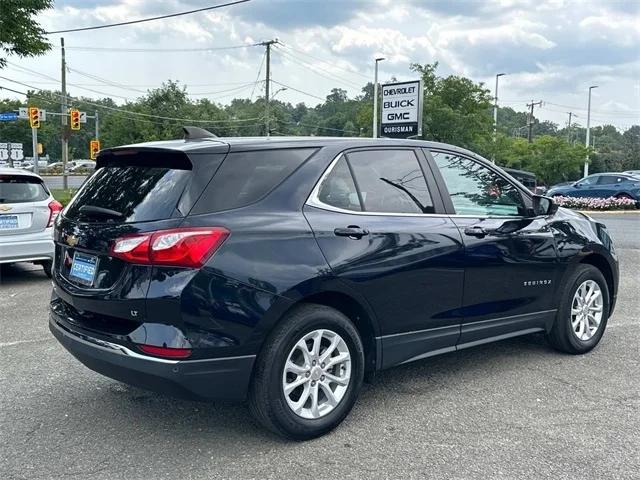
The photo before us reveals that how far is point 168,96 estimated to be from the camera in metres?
59.6

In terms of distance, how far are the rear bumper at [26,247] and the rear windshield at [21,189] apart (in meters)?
0.45

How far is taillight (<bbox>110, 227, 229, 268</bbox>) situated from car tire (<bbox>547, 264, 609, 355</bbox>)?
307 cm

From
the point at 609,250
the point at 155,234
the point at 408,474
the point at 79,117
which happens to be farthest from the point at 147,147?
the point at 79,117

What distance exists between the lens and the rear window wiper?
134 inches

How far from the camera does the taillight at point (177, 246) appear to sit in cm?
309

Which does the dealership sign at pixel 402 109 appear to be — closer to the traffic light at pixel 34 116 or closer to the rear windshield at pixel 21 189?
the rear windshield at pixel 21 189

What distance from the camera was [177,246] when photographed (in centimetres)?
310

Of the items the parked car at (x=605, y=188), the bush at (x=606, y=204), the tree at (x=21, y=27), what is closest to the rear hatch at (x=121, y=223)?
the tree at (x=21, y=27)

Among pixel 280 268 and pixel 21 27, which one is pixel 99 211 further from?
pixel 21 27

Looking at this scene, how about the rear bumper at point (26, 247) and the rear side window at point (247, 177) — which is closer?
the rear side window at point (247, 177)

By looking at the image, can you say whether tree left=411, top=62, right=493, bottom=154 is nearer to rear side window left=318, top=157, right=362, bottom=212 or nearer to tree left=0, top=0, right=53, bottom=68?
tree left=0, top=0, right=53, bottom=68

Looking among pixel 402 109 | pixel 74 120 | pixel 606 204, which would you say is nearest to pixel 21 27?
pixel 402 109

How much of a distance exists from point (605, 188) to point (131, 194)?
25.9 metres

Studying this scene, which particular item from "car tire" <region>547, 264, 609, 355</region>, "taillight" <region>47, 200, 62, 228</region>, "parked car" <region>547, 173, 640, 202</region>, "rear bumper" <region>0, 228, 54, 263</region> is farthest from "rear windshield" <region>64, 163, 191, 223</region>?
"parked car" <region>547, 173, 640, 202</region>
